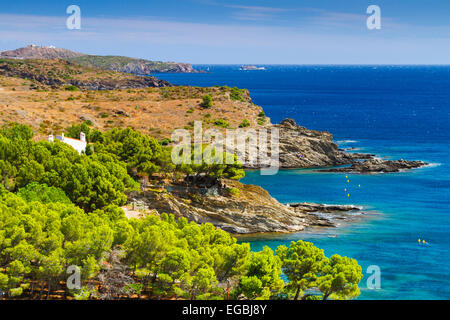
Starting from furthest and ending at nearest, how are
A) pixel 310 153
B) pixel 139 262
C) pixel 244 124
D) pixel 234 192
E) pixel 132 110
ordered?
1. pixel 132 110
2. pixel 244 124
3. pixel 310 153
4. pixel 234 192
5. pixel 139 262

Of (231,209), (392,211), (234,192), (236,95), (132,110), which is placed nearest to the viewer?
(231,209)

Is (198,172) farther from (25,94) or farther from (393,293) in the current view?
(25,94)

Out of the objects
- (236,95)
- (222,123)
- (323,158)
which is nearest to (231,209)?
(323,158)

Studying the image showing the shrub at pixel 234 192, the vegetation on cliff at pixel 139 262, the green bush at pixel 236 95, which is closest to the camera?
the vegetation on cliff at pixel 139 262

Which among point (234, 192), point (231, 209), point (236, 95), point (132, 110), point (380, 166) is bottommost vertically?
point (231, 209)

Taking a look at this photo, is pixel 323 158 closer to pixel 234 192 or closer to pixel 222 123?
pixel 222 123

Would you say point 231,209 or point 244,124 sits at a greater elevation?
point 244,124

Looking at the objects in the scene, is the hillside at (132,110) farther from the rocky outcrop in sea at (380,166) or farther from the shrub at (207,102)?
the rocky outcrop in sea at (380,166)

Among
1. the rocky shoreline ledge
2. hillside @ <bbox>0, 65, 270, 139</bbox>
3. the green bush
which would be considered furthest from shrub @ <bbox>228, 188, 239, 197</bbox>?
the green bush

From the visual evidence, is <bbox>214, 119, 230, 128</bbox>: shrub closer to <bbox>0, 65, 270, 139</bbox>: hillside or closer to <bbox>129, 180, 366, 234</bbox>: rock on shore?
<bbox>0, 65, 270, 139</bbox>: hillside

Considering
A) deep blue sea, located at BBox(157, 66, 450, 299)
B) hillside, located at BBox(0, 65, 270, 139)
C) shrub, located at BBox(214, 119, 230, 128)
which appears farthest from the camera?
shrub, located at BBox(214, 119, 230, 128)

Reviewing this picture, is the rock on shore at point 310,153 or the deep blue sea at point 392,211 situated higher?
the rock on shore at point 310,153

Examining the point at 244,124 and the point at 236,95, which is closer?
the point at 244,124

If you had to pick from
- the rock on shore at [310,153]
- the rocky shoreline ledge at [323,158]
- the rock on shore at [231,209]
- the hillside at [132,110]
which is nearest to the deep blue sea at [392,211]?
the rock on shore at [231,209]
